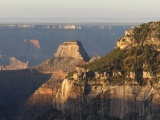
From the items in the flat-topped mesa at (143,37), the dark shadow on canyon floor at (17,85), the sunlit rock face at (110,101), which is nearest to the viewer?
the sunlit rock face at (110,101)

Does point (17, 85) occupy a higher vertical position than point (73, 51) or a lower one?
lower

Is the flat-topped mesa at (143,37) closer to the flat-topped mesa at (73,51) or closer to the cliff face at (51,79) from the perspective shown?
the cliff face at (51,79)

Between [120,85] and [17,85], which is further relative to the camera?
[17,85]

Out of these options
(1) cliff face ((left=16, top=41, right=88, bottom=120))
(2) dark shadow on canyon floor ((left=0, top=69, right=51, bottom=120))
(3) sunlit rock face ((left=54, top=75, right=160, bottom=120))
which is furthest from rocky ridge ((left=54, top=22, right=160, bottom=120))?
(2) dark shadow on canyon floor ((left=0, top=69, right=51, bottom=120))

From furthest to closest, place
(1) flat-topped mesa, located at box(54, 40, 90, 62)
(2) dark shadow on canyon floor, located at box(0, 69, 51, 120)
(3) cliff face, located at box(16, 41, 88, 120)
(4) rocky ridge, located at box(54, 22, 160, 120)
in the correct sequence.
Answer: (1) flat-topped mesa, located at box(54, 40, 90, 62), (2) dark shadow on canyon floor, located at box(0, 69, 51, 120), (3) cliff face, located at box(16, 41, 88, 120), (4) rocky ridge, located at box(54, 22, 160, 120)

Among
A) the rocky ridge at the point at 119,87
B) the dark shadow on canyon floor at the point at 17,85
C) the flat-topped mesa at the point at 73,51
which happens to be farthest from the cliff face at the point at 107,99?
the flat-topped mesa at the point at 73,51

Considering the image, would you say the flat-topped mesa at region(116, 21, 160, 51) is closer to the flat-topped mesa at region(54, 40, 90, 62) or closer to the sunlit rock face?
the sunlit rock face

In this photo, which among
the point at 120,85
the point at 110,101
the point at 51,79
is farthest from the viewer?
the point at 51,79

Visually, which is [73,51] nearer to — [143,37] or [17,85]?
[17,85]

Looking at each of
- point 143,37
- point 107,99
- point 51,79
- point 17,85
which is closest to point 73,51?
point 17,85
